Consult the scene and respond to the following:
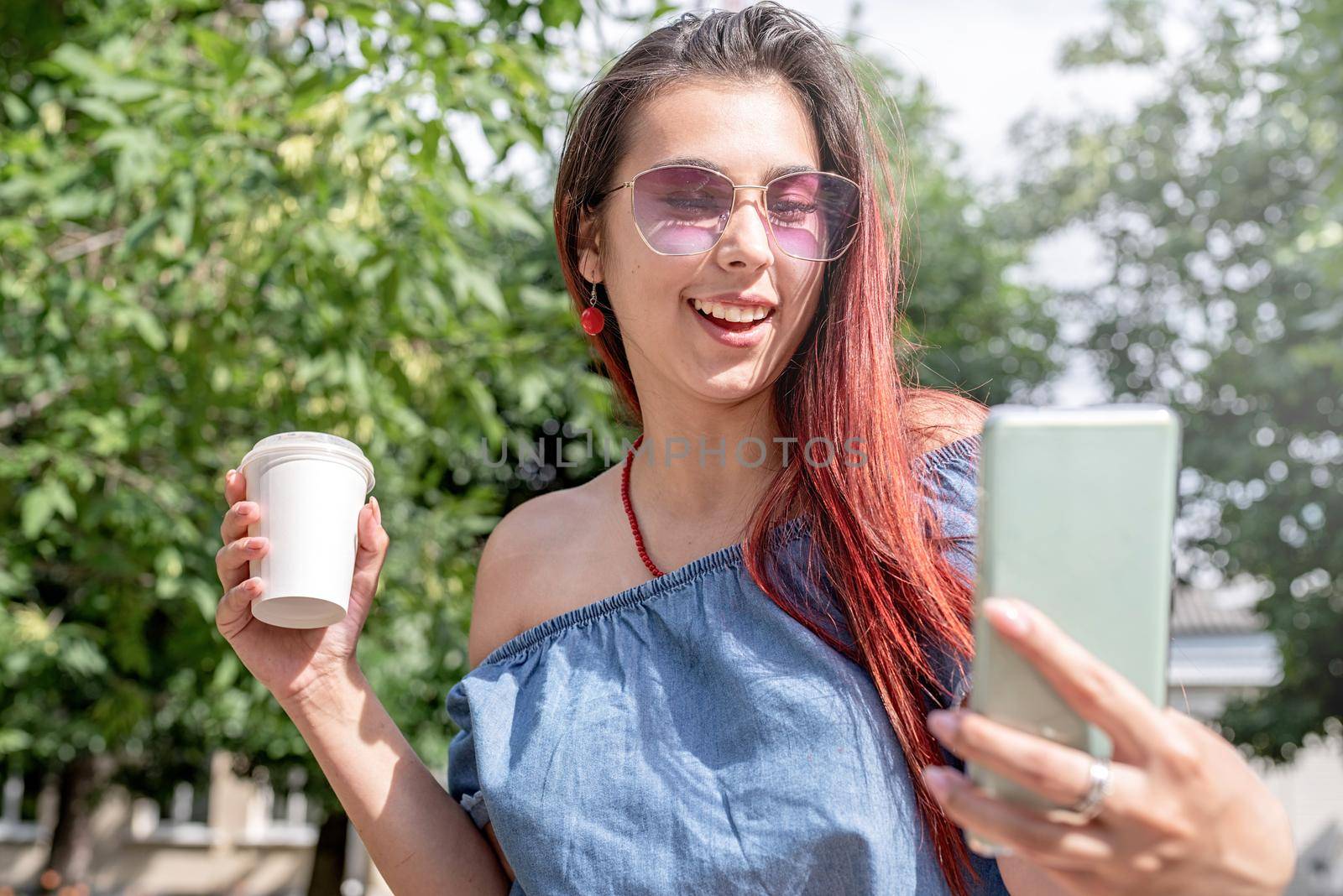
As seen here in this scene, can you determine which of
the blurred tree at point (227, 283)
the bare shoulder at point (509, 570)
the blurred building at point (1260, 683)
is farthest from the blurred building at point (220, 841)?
the bare shoulder at point (509, 570)

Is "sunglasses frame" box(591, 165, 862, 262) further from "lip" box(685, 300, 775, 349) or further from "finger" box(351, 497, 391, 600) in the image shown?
"finger" box(351, 497, 391, 600)

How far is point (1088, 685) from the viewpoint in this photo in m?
0.80

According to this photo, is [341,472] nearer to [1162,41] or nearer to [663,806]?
[663,806]

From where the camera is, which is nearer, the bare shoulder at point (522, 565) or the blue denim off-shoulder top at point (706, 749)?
the blue denim off-shoulder top at point (706, 749)

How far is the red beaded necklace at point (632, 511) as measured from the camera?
1737 mm

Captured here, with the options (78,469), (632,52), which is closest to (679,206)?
(632,52)

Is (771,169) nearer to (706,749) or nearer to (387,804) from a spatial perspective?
(706,749)

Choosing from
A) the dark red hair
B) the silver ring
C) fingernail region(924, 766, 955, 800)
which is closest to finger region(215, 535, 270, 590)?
the dark red hair

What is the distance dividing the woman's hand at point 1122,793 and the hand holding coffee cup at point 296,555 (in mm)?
982

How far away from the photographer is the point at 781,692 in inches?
55.5

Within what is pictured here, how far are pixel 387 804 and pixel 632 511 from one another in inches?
21.1

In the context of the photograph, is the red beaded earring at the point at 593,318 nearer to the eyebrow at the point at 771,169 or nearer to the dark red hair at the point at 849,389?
the dark red hair at the point at 849,389

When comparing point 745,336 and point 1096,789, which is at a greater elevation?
point 745,336

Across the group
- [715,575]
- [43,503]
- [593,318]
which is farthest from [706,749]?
[43,503]
